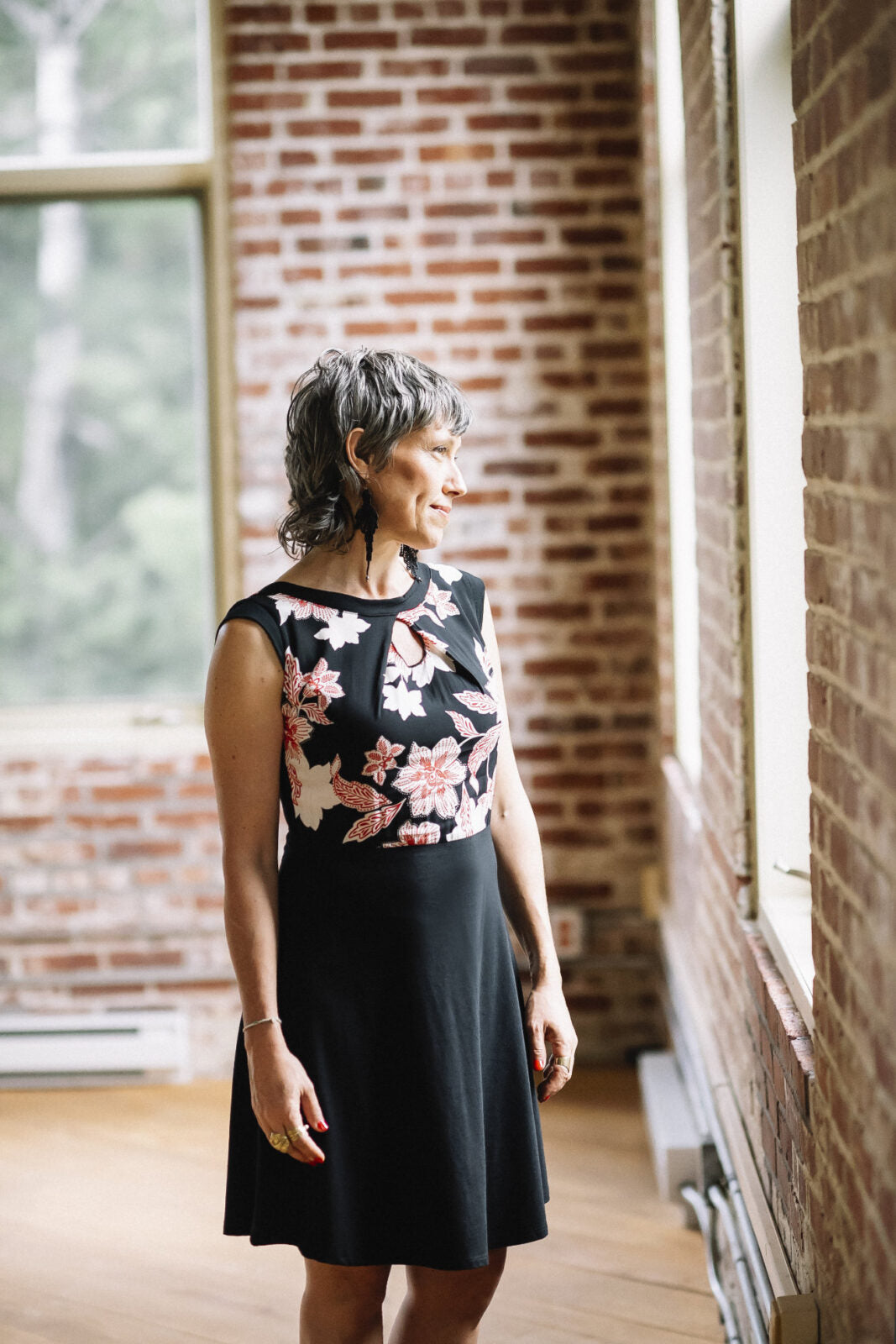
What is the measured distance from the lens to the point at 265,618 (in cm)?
176

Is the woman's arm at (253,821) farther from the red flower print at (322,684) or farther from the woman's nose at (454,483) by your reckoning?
the woman's nose at (454,483)

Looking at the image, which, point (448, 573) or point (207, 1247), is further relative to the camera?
point (207, 1247)

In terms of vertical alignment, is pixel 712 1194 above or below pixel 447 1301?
below

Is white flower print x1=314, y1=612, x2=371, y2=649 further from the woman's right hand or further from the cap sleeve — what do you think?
the woman's right hand

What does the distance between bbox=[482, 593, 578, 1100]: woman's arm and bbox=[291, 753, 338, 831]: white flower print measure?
0.29 m

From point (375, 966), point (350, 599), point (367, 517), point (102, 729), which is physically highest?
point (367, 517)

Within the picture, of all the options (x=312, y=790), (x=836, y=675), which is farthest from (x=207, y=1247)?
(x=836, y=675)

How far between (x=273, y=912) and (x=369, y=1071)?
23 centimetres

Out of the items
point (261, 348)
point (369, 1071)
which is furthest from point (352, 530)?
point (261, 348)

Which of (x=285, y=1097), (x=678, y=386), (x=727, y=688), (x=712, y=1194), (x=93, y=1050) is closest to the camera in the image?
(x=285, y=1097)

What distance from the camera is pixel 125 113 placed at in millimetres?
3973

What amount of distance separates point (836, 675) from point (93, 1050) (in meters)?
2.97

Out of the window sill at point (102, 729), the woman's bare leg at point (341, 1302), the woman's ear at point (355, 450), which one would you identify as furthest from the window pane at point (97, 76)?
the woman's bare leg at point (341, 1302)

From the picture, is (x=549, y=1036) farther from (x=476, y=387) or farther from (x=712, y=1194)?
(x=476, y=387)
